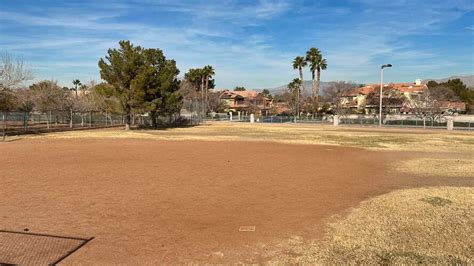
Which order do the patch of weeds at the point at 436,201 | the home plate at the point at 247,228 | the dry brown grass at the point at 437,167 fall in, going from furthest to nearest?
the dry brown grass at the point at 437,167 < the patch of weeds at the point at 436,201 < the home plate at the point at 247,228

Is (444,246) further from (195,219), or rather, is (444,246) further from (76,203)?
(76,203)

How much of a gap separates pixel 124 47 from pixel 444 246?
1597 inches

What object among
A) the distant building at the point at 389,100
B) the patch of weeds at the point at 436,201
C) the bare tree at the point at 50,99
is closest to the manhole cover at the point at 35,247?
the patch of weeds at the point at 436,201

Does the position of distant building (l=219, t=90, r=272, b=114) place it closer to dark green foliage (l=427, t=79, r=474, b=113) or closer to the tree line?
dark green foliage (l=427, t=79, r=474, b=113)

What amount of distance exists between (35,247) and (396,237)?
5.33 m

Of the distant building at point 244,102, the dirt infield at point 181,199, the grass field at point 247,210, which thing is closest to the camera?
the grass field at point 247,210

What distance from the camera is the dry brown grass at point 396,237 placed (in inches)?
218

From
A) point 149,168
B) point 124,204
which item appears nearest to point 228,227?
point 124,204

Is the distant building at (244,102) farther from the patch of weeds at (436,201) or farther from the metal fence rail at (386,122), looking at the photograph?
the patch of weeds at (436,201)

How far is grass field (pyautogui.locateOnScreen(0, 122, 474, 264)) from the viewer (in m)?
5.90

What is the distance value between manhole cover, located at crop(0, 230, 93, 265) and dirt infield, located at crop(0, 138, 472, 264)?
0.22 m

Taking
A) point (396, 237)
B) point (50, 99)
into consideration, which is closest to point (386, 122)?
point (50, 99)

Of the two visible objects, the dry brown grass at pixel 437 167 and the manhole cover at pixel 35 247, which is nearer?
the manhole cover at pixel 35 247

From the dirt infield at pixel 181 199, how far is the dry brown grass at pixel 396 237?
0.47 meters
